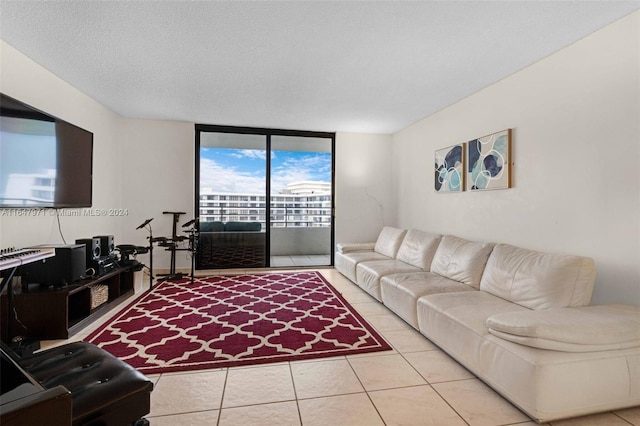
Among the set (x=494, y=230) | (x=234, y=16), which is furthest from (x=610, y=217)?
(x=234, y=16)

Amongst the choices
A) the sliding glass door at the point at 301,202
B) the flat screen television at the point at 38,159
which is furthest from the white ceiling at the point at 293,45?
the sliding glass door at the point at 301,202

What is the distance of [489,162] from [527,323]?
7.32ft

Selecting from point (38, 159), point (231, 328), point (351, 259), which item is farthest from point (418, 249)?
point (38, 159)

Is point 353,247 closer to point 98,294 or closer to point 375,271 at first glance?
point 375,271

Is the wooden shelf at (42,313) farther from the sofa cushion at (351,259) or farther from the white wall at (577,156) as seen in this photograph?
the white wall at (577,156)

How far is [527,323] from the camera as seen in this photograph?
1744mm

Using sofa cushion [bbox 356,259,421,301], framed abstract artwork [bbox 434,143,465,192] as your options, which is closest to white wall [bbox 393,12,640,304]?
framed abstract artwork [bbox 434,143,465,192]

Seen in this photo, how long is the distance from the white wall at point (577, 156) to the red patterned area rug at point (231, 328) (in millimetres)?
1785

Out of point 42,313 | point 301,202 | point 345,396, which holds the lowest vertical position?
point 345,396

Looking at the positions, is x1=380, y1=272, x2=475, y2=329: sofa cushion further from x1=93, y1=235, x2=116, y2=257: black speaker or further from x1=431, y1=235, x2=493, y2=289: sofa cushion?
x1=93, y1=235, x2=116, y2=257: black speaker

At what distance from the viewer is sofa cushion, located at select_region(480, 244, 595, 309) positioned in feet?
7.39

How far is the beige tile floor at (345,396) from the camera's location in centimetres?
173

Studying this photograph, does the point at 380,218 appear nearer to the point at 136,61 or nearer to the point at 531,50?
the point at 531,50

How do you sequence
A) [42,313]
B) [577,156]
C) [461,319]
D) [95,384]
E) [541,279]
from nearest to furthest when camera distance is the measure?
1. [95,384]
2. [461,319]
3. [541,279]
4. [577,156]
5. [42,313]
